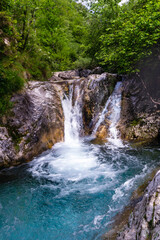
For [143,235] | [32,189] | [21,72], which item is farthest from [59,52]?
[143,235]

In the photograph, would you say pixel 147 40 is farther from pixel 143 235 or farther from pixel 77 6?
pixel 77 6

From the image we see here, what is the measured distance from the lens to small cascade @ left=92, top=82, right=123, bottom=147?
9.31 meters

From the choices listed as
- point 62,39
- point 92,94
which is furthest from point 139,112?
point 62,39

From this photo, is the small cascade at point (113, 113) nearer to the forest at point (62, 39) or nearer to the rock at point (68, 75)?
the forest at point (62, 39)

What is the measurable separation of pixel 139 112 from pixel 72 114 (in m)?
4.36

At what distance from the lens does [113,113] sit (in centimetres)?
1008

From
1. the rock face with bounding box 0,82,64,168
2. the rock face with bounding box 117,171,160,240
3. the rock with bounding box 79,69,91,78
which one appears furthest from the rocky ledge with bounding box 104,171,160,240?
the rock with bounding box 79,69,91,78

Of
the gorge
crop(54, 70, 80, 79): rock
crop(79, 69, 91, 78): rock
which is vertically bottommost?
the gorge

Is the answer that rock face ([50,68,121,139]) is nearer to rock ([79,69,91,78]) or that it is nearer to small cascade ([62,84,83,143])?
small cascade ([62,84,83,143])

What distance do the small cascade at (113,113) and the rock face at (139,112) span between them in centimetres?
32

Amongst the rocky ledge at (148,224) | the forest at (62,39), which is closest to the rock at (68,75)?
the forest at (62,39)

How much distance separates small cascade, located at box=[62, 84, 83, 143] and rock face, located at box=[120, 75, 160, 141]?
284 cm

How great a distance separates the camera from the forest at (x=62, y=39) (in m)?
7.66

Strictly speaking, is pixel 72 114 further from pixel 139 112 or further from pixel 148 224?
pixel 148 224
